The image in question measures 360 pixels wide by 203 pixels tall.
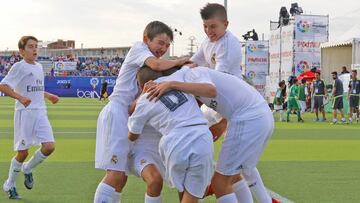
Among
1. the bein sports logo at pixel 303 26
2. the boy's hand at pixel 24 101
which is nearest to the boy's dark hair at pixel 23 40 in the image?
the boy's hand at pixel 24 101

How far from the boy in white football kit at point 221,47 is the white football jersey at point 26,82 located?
118 inches

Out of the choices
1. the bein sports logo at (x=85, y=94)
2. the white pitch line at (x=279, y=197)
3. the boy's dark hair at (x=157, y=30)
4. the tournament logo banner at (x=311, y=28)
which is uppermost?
the tournament logo banner at (x=311, y=28)

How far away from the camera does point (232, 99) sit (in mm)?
5359

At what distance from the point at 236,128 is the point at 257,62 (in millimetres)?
32846

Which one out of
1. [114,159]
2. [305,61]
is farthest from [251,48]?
[114,159]

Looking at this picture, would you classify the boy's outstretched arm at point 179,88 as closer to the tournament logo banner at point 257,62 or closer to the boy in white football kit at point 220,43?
the boy in white football kit at point 220,43

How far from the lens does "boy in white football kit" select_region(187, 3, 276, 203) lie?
5.77m

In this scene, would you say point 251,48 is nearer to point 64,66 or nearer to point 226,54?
point 226,54

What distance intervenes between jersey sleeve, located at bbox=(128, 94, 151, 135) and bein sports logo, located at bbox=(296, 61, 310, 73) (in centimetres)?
2647

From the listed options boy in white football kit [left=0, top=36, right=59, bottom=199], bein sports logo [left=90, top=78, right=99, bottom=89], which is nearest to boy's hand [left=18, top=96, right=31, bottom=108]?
boy in white football kit [left=0, top=36, right=59, bottom=199]

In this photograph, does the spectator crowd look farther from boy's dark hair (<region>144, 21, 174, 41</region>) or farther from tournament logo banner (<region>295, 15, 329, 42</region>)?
boy's dark hair (<region>144, 21, 174, 41</region>)

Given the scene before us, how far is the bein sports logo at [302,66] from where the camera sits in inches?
1219

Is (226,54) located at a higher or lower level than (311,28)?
lower

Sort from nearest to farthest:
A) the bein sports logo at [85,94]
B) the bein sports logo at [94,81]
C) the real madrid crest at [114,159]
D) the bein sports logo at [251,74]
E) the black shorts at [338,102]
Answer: the real madrid crest at [114,159] → the black shorts at [338,102] → the bein sports logo at [251,74] → the bein sports logo at [94,81] → the bein sports logo at [85,94]
